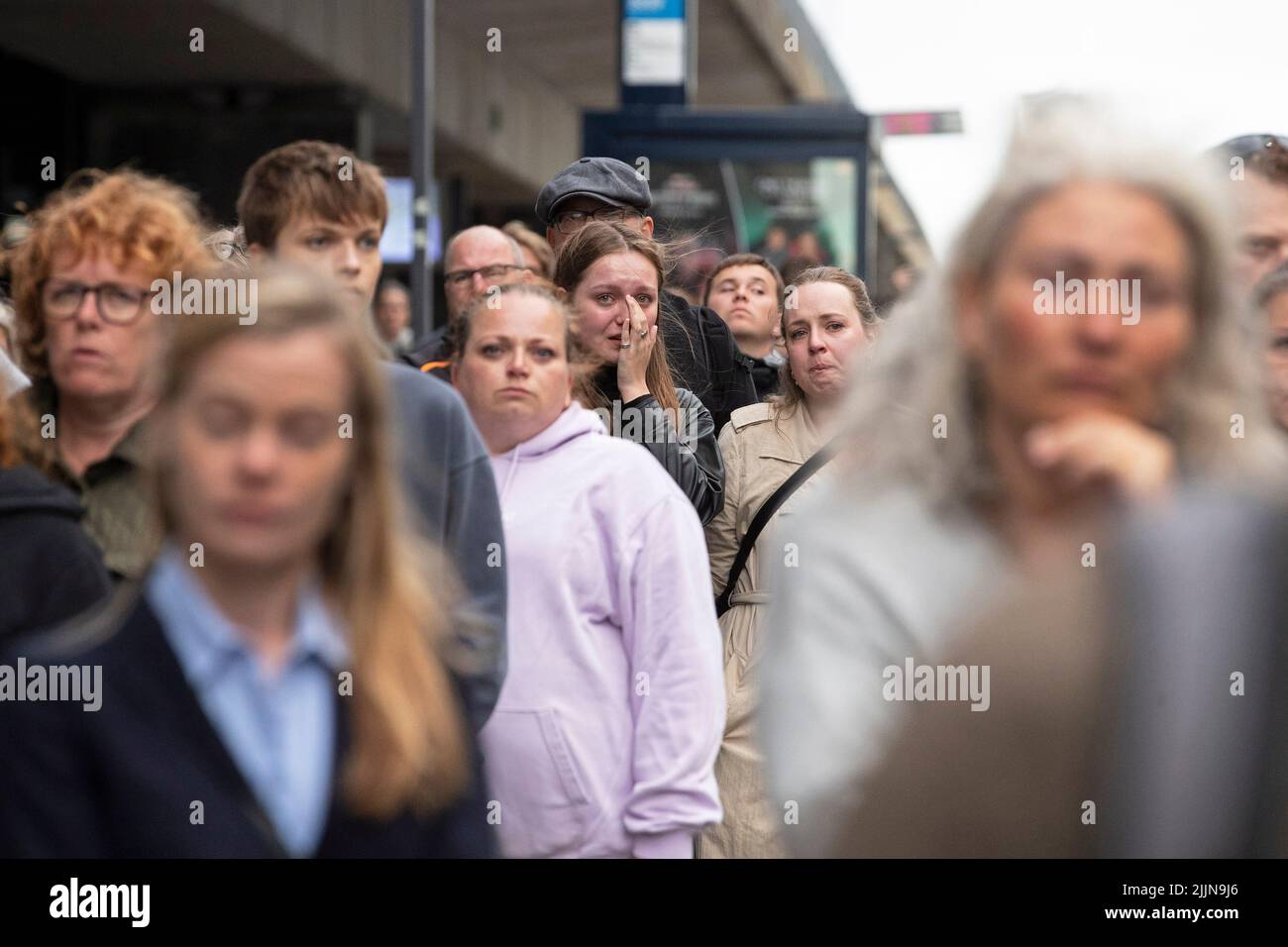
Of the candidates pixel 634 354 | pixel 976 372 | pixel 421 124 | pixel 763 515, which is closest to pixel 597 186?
pixel 634 354

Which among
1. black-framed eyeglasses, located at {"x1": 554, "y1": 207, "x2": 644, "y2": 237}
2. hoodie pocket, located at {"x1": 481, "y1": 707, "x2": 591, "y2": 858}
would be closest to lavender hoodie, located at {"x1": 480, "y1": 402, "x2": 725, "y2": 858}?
hoodie pocket, located at {"x1": 481, "y1": 707, "x2": 591, "y2": 858}

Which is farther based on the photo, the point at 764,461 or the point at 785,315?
the point at 785,315

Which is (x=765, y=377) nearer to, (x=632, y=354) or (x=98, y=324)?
(x=632, y=354)

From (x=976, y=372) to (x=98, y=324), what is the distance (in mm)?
1796

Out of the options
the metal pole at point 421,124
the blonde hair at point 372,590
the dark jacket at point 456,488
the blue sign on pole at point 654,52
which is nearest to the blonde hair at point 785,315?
the dark jacket at point 456,488

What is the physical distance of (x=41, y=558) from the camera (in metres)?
2.47

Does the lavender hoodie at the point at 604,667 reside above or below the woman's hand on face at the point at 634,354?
below

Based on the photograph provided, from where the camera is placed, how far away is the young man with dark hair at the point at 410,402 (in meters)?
2.75

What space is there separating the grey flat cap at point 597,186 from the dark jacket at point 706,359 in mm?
358

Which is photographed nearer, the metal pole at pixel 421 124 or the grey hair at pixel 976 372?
the grey hair at pixel 976 372

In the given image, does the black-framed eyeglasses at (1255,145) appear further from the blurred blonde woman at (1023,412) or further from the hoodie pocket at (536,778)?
the blurred blonde woman at (1023,412)
